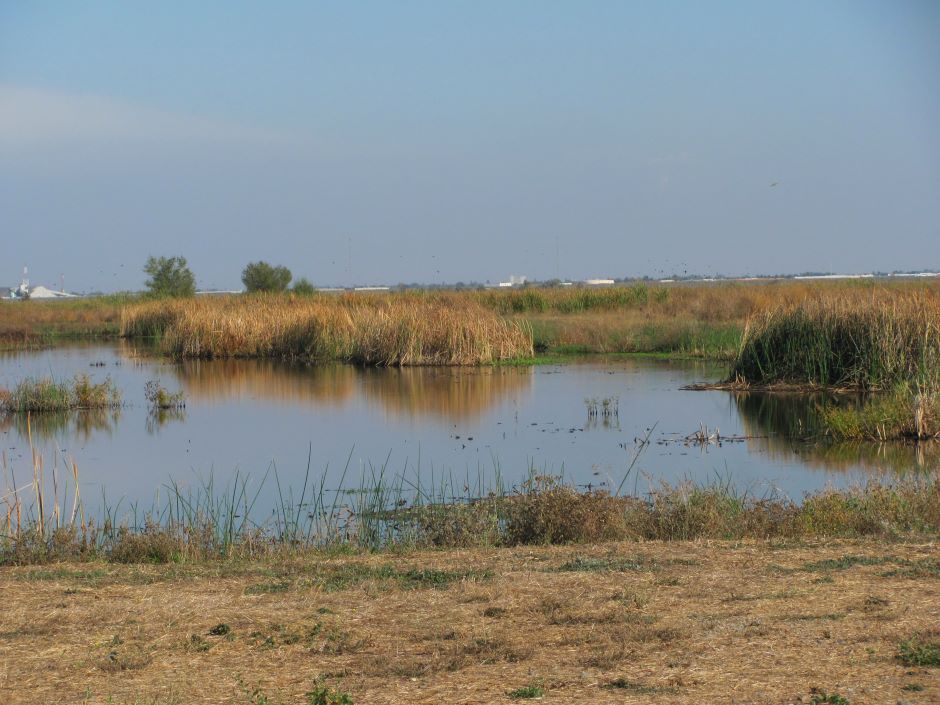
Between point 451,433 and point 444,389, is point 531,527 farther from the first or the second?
point 444,389

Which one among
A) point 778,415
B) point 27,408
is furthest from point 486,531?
point 27,408

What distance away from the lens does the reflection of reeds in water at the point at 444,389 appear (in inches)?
784

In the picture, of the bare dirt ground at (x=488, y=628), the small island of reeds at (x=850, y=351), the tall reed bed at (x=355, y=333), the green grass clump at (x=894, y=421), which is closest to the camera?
the bare dirt ground at (x=488, y=628)

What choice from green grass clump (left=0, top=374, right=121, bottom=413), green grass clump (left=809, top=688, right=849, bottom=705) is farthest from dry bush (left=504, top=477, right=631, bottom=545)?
green grass clump (left=0, top=374, right=121, bottom=413)

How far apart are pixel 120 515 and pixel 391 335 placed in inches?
712

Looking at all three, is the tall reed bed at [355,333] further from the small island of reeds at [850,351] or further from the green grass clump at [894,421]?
the green grass clump at [894,421]

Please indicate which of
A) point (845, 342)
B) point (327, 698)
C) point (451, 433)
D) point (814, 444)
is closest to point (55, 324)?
point (451, 433)

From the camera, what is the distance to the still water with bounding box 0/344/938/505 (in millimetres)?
13263

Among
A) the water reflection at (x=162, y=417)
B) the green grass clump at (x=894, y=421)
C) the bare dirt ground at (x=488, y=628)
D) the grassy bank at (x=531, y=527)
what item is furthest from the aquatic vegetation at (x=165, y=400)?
the bare dirt ground at (x=488, y=628)

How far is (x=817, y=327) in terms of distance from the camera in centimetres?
2105

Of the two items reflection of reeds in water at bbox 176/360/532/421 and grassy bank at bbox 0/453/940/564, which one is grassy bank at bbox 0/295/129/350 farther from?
grassy bank at bbox 0/453/940/564

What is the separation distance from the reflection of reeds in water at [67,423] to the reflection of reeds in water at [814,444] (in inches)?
401

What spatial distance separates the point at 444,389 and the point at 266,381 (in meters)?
5.03

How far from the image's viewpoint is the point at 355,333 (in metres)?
30.5
